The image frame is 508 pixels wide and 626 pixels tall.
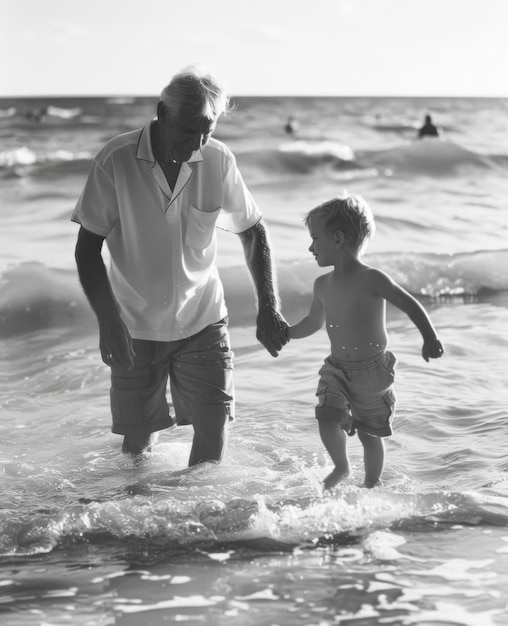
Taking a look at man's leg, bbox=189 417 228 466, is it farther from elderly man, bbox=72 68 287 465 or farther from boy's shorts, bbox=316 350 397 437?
boy's shorts, bbox=316 350 397 437

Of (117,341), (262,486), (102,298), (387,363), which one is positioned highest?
(102,298)

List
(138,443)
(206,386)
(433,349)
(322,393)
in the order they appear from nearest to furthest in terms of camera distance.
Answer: (433,349)
(322,393)
(206,386)
(138,443)

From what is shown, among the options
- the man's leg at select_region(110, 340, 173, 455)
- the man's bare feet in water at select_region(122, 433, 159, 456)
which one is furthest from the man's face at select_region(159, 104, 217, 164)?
the man's bare feet in water at select_region(122, 433, 159, 456)

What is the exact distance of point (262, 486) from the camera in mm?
3699

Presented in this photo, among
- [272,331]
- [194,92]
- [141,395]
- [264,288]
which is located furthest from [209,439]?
[194,92]

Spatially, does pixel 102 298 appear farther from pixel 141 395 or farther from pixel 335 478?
pixel 335 478

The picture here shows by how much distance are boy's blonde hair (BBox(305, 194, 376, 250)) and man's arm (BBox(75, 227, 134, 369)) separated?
742mm

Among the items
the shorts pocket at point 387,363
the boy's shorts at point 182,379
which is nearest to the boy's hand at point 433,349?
the shorts pocket at point 387,363

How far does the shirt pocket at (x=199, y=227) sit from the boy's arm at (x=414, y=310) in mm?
634

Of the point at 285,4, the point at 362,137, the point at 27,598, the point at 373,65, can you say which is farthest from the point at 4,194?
the point at 27,598

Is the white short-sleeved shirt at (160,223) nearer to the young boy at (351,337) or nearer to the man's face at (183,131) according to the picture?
the man's face at (183,131)

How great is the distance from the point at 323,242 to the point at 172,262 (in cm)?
57

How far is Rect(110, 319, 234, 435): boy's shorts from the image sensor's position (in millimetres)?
3604

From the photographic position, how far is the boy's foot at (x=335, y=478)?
11.1 feet
